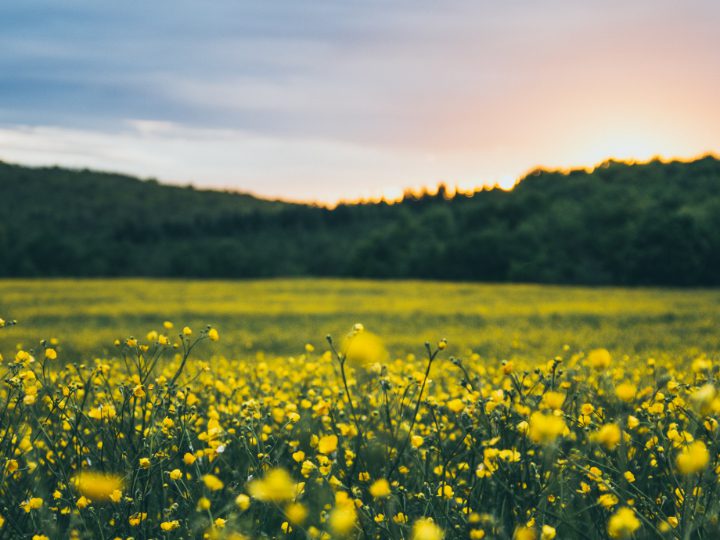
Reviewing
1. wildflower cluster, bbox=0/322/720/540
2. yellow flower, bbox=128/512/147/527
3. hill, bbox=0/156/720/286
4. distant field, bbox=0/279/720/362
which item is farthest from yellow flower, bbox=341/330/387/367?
hill, bbox=0/156/720/286

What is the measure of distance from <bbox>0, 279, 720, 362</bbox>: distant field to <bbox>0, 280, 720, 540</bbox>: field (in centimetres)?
16

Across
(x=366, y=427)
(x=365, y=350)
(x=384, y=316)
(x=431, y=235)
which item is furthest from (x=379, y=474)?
(x=431, y=235)

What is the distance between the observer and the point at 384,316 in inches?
795

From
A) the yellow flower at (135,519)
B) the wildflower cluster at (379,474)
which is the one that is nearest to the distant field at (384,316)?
the wildflower cluster at (379,474)

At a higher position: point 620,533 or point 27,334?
point 620,533

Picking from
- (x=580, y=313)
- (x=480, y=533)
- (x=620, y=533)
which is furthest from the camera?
(x=580, y=313)

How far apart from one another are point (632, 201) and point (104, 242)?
46464mm

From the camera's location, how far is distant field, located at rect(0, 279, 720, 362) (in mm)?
13148

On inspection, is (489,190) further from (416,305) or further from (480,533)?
(480,533)

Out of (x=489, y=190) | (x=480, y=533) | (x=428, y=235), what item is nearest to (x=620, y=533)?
(x=480, y=533)

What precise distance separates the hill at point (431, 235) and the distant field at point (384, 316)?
1798cm

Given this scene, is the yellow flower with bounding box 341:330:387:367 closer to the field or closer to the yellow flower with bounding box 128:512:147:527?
the field

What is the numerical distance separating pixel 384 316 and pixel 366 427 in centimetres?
1640

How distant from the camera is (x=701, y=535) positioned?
84.4 inches
